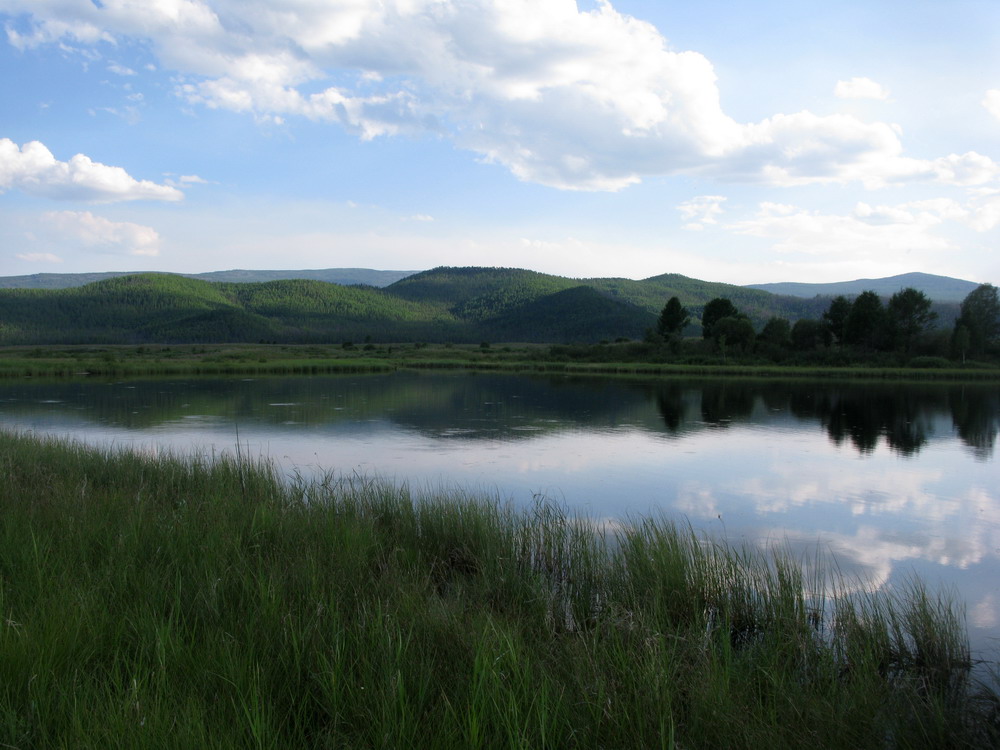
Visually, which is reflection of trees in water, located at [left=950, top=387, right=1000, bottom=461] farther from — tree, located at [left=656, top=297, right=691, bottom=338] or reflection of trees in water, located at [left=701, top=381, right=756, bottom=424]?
tree, located at [left=656, top=297, right=691, bottom=338]

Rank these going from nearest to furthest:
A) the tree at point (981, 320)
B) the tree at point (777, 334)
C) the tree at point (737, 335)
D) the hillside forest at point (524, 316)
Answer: the tree at point (981, 320)
the hillside forest at point (524, 316)
the tree at point (737, 335)
the tree at point (777, 334)

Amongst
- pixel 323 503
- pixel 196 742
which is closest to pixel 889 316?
pixel 323 503

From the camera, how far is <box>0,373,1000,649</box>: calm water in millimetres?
9672

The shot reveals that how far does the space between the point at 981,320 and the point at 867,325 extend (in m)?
8.60

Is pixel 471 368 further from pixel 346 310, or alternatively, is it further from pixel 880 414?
pixel 346 310

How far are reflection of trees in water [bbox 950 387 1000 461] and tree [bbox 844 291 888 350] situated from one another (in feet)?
56.4

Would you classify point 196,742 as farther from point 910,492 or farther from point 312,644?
point 910,492

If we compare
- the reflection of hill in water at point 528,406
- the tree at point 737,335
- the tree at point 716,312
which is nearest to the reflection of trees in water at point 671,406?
the reflection of hill in water at point 528,406

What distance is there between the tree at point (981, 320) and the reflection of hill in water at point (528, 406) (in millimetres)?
15443

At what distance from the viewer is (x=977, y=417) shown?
2555 centimetres

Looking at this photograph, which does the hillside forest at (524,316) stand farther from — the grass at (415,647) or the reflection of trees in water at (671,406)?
the grass at (415,647)

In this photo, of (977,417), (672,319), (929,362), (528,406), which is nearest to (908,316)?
(929,362)

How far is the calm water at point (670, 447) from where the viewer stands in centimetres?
967

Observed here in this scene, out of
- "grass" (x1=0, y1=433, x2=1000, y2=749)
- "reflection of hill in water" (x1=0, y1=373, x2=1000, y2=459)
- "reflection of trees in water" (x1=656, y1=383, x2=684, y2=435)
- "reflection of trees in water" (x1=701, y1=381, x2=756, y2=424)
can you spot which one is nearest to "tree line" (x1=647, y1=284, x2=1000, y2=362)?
"reflection of hill in water" (x1=0, y1=373, x2=1000, y2=459)
